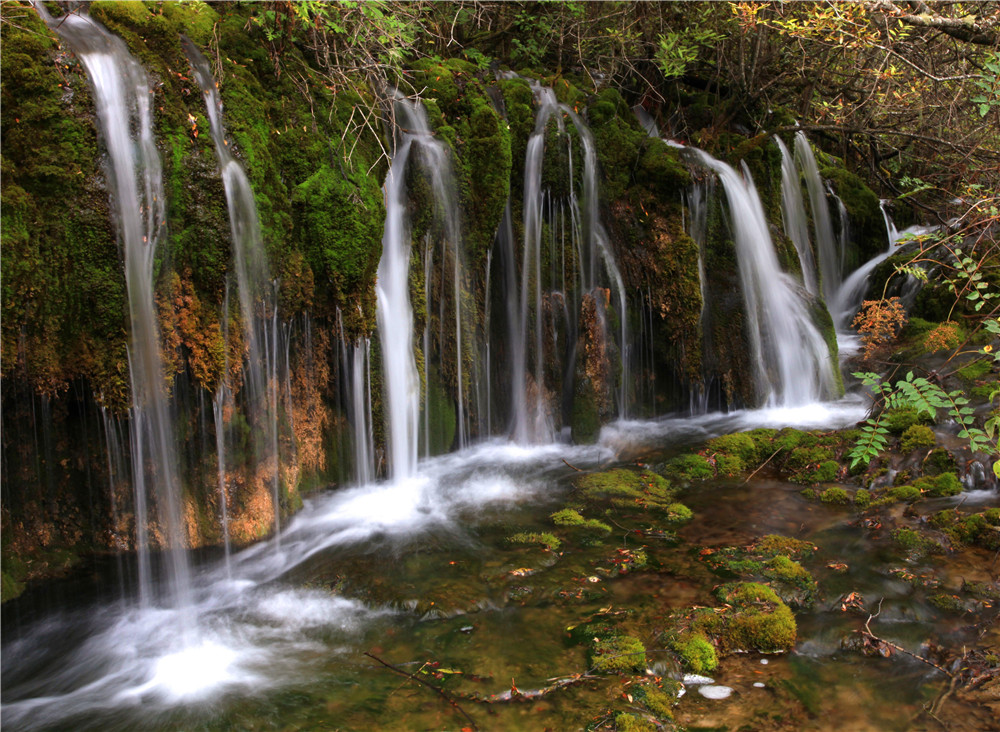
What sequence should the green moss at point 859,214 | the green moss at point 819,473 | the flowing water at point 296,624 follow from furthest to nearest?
the green moss at point 859,214
the green moss at point 819,473
the flowing water at point 296,624

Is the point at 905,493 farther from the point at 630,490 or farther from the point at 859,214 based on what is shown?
the point at 859,214

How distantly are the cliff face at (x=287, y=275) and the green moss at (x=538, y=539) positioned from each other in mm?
2047

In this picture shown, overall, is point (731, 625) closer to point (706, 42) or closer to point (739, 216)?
point (739, 216)

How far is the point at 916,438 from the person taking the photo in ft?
22.0

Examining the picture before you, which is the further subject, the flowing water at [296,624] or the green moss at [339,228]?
the green moss at [339,228]

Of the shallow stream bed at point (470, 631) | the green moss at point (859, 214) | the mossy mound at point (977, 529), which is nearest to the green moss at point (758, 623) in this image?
the shallow stream bed at point (470, 631)

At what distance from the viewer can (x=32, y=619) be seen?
15.9 ft

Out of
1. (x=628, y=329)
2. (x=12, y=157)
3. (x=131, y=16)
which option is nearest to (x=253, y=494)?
(x=12, y=157)

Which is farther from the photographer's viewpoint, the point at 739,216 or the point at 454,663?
the point at 739,216

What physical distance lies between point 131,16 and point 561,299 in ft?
17.2

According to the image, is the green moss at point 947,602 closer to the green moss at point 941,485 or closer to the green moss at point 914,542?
the green moss at point 914,542

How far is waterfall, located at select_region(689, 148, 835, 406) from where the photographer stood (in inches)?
367

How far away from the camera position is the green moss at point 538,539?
5.65 metres

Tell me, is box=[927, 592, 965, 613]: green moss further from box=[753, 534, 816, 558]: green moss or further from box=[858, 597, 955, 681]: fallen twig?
box=[753, 534, 816, 558]: green moss
